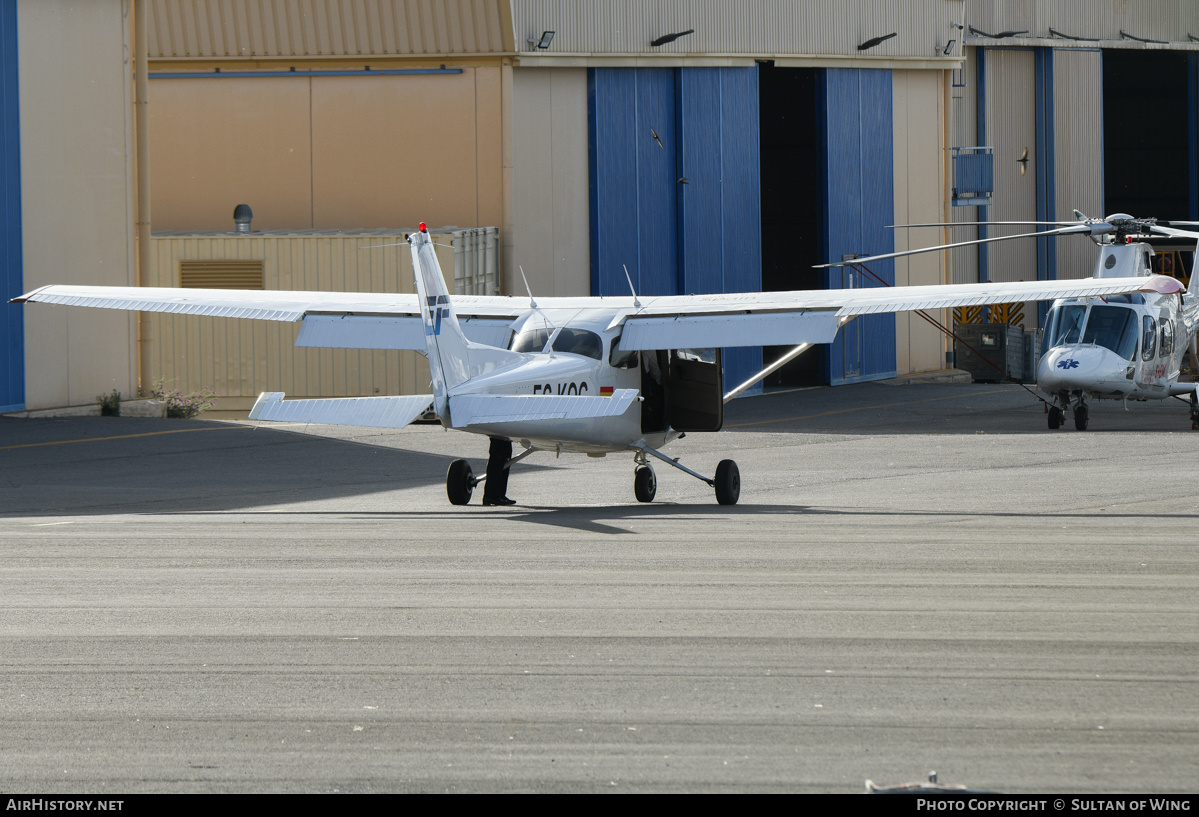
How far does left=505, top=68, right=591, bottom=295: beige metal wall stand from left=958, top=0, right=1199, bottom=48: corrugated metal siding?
16.7 metres

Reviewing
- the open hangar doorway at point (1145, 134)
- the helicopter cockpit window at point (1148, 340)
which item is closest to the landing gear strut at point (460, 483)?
the helicopter cockpit window at point (1148, 340)

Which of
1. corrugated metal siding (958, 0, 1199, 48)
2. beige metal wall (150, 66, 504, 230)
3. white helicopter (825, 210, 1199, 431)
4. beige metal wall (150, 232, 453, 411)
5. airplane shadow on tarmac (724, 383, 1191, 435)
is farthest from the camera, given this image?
corrugated metal siding (958, 0, 1199, 48)

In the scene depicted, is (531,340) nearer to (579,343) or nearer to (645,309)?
(579,343)

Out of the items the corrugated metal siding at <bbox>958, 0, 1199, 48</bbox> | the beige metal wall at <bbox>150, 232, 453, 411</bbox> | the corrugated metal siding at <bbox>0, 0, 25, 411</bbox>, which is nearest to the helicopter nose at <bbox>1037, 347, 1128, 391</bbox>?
the beige metal wall at <bbox>150, 232, 453, 411</bbox>

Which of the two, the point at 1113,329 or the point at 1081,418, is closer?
the point at 1081,418

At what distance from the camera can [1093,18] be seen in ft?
154

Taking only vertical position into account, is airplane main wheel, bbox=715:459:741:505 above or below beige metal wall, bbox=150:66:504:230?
below

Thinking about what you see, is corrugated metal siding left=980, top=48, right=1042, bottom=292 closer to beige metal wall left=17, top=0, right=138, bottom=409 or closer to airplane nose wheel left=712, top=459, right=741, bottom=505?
beige metal wall left=17, top=0, right=138, bottom=409

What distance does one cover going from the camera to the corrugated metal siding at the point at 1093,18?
4544 centimetres

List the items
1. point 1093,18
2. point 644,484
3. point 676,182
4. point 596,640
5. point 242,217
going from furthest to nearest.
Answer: point 1093,18
point 676,182
point 242,217
point 644,484
point 596,640

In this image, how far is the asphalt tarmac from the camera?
6715 millimetres

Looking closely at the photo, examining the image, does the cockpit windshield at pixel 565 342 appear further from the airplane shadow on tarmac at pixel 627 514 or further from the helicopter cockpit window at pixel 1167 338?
the helicopter cockpit window at pixel 1167 338

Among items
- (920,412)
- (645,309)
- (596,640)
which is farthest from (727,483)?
(920,412)

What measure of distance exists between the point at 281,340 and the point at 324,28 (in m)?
6.92
